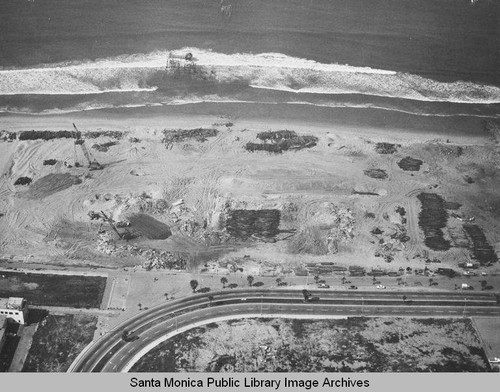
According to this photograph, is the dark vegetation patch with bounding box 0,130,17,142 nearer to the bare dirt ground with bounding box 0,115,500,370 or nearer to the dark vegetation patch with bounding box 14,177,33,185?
the bare dirt ground with bounding box 0,115,500,370

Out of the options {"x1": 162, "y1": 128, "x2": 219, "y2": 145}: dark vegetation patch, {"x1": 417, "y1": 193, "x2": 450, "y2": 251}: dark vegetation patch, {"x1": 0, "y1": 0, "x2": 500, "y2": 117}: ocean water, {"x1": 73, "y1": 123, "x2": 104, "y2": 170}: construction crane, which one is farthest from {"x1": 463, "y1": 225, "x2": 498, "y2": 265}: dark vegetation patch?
{"x1": 73, "y1": 123, "x2": 104, "y2": 170}: construction crane

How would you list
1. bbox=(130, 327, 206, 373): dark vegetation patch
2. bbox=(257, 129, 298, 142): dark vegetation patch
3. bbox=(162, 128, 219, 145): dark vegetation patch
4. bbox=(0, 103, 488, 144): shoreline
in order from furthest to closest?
bbox=(0, 103, 488, 144): shoreline < bbox=(257, 129, 298, 142): dark vegetation patch < bbox=(162, 128, 219, 145): dark vegetation patch < bbox=(130, 327, 206, 373): dark vegetation patch

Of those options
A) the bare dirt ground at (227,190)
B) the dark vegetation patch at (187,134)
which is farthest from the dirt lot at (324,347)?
the dark vegetation patch at (187,134)

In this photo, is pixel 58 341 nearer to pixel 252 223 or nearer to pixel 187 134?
pixel 252 223

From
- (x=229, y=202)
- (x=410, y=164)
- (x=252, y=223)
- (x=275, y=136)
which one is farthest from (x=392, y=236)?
(x=275, y=136)

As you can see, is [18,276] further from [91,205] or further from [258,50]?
[258,50]
